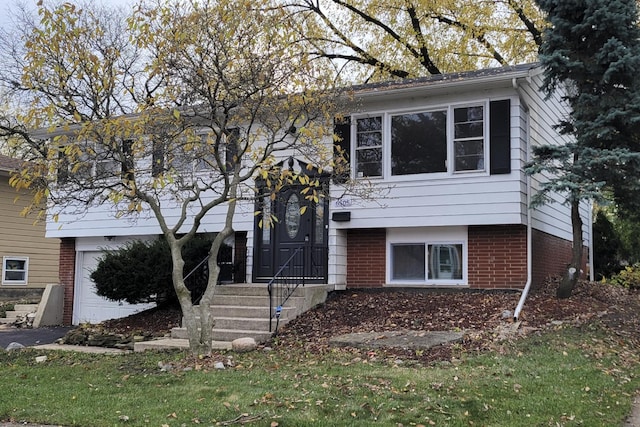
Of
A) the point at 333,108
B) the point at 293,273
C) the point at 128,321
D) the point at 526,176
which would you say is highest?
the point at 333,108

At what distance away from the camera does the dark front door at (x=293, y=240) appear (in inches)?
497

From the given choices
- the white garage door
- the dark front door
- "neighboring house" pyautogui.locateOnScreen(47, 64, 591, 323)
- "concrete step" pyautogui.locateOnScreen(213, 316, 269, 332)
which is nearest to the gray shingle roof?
"neighboring house" pyautogui.locateOnScreen(47, 64, 591, 323)

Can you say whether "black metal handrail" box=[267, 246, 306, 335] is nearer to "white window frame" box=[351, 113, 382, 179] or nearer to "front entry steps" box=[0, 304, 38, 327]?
"white window frame" box=[351, 113, 382, 179]

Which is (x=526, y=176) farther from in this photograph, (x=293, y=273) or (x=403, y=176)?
(x=293, y=273)

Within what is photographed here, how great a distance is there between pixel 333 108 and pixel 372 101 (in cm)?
186

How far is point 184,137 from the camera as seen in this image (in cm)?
1058

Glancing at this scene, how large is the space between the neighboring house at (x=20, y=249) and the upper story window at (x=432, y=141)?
1193 centimetres

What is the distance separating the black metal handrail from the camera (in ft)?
34.6

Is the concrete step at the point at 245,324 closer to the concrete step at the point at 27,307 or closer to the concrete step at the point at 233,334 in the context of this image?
the concrete step at the point at 233,334

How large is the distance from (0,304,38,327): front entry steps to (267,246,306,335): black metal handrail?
23.1 ft

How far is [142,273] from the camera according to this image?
12.3 m

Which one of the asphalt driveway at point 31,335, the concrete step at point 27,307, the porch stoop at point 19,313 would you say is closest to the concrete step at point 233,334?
the asphalt driveway at point 31,335

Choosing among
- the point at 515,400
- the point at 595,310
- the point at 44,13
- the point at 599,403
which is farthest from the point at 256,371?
the point at 595,310

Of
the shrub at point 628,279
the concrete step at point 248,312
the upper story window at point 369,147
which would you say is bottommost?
the concrete step at point 248,312
